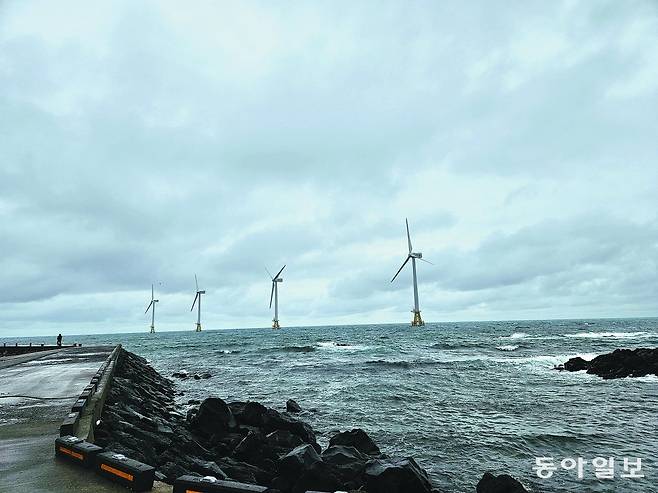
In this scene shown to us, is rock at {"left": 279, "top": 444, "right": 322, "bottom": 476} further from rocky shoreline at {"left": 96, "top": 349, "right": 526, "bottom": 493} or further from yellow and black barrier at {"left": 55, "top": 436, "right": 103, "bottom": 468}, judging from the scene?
yellow and black barrier at {"left": 55, "top": 436, "right": 103, "bottom": 468}

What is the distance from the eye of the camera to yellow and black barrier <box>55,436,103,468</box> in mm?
8031

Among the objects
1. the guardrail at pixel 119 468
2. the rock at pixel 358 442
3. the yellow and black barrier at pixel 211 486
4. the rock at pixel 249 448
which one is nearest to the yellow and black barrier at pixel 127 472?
the guardrail at pixel 119 468

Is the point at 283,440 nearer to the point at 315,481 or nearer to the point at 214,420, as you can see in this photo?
the point at 214,420

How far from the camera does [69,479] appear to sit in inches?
299

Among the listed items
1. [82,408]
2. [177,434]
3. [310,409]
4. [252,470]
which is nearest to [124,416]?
[177,434]

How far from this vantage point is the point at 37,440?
1020 centimetres

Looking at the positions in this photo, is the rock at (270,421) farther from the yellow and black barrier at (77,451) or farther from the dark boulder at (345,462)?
the yellow and black barrier at (77,451)

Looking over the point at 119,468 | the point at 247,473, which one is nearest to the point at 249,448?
the point at 247,473

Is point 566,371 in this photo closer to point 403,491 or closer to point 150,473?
point 403,491

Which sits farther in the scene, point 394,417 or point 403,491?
point 394,417

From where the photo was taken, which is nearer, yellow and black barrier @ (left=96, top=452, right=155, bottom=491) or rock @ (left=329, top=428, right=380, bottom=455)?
yellow and black barrier @ (left=96, top=452, right=155, bottom=491)

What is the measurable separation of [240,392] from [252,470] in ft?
64.4

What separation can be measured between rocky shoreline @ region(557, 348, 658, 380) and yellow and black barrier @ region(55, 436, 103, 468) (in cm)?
3698

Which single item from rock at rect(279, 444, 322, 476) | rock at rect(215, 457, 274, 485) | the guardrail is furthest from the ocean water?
the guardrail
